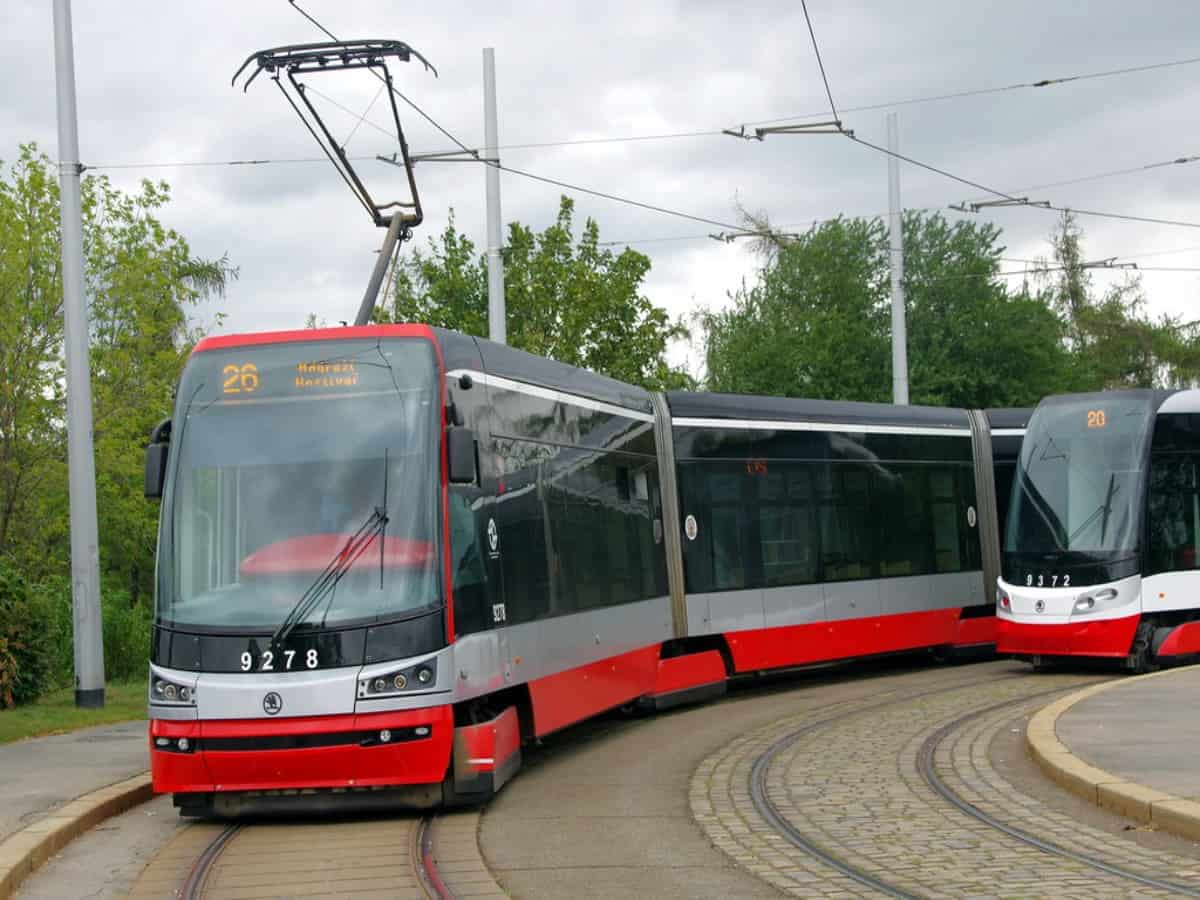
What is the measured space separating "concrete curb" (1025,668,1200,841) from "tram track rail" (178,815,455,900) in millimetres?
3924

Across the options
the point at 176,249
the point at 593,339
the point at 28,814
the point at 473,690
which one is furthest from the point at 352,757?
the point at 593,339

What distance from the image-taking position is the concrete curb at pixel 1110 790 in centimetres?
→ 916

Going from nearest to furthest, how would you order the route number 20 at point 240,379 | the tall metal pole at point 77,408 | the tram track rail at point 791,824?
the tram track rail at point 791,824, the route number 20 at point 240,379, the tall metal pole at point 77,408

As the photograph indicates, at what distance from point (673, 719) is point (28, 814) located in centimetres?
764

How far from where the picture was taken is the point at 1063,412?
68.7 ft

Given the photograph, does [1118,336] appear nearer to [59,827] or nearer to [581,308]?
[581,308]

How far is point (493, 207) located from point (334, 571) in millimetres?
13344

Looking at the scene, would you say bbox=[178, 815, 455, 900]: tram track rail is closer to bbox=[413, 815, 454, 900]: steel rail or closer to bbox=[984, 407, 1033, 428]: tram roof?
bbox=[413, 815, 454, 900]: steel rail

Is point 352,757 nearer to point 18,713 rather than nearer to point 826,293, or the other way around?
point 18,713

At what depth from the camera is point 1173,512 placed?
65.7 ft

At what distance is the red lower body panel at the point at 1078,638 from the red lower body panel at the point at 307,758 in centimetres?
1112

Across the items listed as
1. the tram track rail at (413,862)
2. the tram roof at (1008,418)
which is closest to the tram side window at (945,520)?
the tram roof at (1008,418)

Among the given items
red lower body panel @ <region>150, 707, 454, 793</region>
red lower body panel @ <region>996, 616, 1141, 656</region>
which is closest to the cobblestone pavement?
red lower body panel @ <region>150, 707, 454, 793</region>

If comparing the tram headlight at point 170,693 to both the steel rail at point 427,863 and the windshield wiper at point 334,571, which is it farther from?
the steel rail at point 427,863
